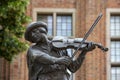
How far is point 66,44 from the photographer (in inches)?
282

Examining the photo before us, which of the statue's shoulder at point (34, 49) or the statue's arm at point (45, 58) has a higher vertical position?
the statue's shoulder at point (34, 49)

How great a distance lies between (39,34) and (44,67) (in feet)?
1.31

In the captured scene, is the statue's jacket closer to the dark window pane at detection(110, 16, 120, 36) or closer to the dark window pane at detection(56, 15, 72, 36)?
the dark window pane at detection(56, 15, 72, 36)

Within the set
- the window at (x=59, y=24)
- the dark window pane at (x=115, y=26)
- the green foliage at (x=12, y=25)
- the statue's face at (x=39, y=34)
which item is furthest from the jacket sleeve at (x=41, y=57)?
the dark window pane at (x=115, y=26)

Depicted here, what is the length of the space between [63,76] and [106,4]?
12.9 meters

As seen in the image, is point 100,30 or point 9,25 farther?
point 100,30

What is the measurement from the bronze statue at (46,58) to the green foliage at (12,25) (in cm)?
844

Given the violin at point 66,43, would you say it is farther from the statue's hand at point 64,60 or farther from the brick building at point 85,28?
the brick building at point 85,28

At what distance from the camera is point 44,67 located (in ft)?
23.5

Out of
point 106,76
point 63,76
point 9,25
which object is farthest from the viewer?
point 106,76

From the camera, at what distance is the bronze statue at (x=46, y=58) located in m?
7.07

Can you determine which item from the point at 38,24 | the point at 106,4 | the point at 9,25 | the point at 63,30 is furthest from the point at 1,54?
the point at 38,24

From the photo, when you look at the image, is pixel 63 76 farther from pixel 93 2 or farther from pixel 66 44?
pixel 93 2

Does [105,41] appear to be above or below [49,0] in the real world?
below
